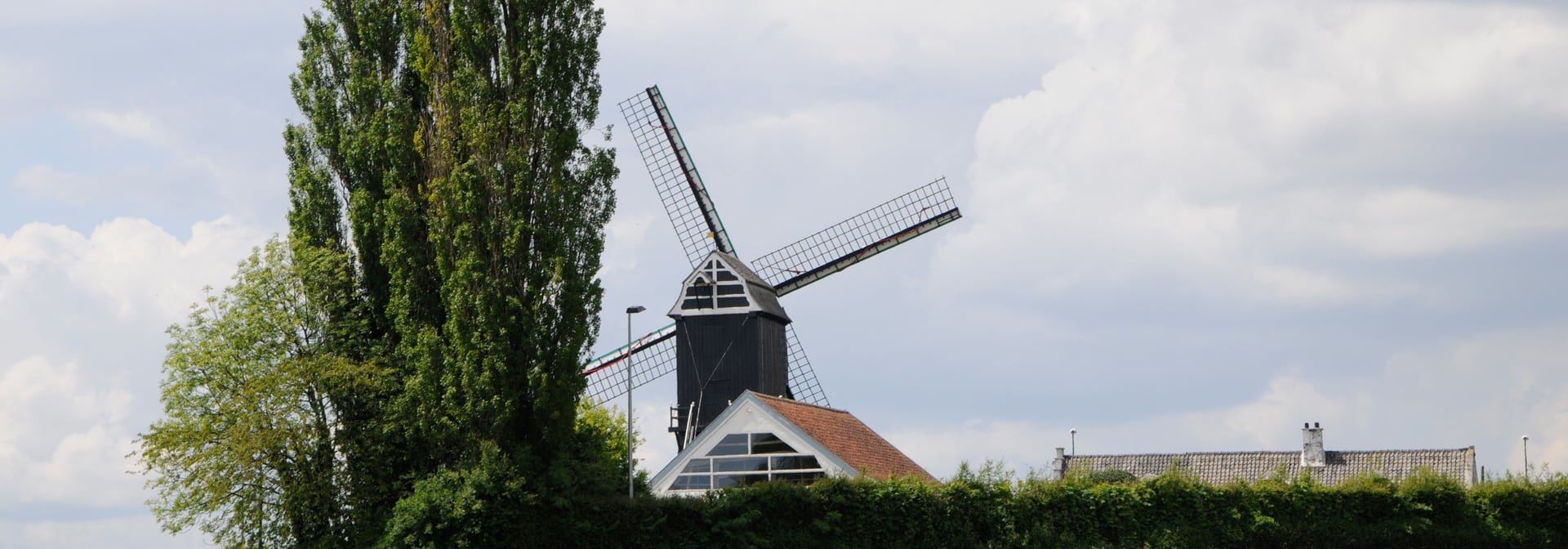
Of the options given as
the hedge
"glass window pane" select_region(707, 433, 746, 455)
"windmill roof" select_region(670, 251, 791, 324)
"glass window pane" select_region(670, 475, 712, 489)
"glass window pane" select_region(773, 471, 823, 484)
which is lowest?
the hedge

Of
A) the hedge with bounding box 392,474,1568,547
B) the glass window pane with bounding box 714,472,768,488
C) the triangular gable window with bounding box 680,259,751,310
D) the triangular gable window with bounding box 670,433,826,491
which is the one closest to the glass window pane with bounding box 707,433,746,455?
the triangular gable window with bounding box 670,433,826,491

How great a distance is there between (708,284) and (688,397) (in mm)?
3119

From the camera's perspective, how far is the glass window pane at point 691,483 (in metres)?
33.6

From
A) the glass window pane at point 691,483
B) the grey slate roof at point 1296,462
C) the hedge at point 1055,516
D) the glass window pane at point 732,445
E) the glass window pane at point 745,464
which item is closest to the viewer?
the hedge at point 1055,516

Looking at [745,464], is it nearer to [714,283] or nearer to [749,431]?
[749,431]

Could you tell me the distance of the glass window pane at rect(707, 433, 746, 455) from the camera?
33.3 metres

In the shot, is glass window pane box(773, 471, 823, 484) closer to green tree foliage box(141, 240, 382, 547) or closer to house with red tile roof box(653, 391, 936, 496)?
house with red tile roof box(653, 391, 936, 496)

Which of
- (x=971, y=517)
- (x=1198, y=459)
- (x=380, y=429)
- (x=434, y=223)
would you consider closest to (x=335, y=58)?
(x=434, y=223)

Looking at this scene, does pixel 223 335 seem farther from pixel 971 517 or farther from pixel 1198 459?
pixel 1198 459

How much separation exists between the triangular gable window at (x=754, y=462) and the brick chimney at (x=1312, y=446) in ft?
106

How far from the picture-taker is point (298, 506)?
30.7 m

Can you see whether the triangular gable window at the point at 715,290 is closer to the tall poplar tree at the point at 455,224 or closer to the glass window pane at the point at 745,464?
the glass window pane at the point at 745,464

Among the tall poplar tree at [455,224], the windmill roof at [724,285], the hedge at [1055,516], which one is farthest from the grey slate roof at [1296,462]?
the tall poplar tree at [455,224]

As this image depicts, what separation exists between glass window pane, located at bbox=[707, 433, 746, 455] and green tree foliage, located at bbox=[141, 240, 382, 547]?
26.4 ft
